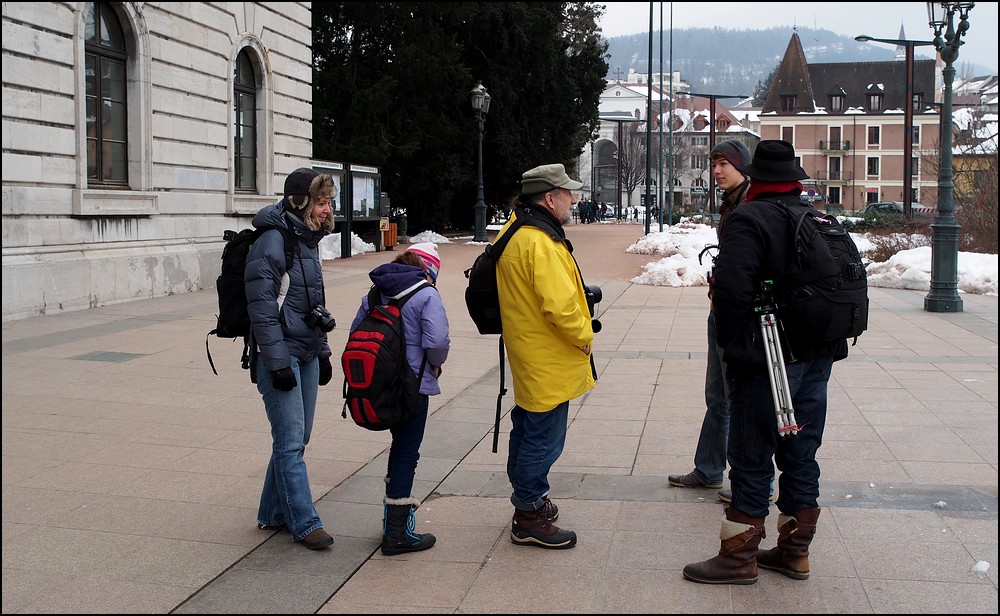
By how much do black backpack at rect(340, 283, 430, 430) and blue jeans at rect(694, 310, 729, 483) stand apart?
1.90m

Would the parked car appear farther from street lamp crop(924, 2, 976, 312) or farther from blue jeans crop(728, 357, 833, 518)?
blue jeans crop(728, 357, 833, 518)

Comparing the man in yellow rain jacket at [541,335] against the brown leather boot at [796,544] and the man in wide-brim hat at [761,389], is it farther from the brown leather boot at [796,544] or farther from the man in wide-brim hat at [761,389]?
the brown leather boot at [796,544]

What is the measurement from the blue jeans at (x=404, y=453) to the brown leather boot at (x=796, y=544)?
174 centimetres

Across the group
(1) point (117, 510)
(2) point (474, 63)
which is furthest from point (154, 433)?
(2) point (474, 63)

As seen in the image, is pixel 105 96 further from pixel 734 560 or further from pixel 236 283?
pixel 734 560

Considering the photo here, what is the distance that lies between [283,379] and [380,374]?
0.48 m

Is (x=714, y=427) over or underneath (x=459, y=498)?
over

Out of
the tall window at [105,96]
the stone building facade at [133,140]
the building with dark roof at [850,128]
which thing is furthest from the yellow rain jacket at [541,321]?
the building with dark roof at [850,128]

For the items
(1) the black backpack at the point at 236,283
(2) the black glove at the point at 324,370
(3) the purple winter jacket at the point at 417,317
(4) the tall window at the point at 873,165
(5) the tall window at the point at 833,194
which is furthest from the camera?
(5) the tall window at the point at 833,194

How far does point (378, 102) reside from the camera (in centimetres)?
2970

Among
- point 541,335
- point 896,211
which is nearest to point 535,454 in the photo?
point 541,335

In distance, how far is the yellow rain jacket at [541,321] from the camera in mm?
4602

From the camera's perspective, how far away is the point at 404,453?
Result: 4.79m

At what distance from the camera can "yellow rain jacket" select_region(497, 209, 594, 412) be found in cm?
460
